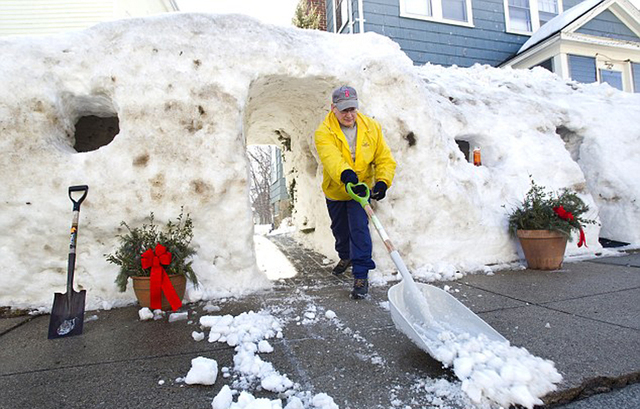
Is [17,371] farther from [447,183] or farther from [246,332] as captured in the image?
[447,183]

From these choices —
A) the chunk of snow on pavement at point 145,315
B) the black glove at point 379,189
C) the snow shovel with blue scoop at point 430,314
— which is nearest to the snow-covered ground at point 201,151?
the chunk of snow on pavement at point 145,315

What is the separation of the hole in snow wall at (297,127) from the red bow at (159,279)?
1.99 metres

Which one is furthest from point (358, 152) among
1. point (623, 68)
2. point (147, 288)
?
point (623, 68)

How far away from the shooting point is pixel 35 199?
3.31 meters

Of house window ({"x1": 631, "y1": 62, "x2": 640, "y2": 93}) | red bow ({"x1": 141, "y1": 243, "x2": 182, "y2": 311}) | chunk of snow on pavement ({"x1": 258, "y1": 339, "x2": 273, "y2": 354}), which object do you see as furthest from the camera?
house window ({"x1": 631, "y1": 62, "x2": 640, "y2": 93})

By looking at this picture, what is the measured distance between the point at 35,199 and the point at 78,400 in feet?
7.47

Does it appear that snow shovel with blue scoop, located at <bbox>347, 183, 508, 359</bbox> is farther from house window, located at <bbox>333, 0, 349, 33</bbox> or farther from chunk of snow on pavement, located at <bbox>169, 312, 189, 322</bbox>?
house window, located at <bbox>333, 0, 349, 33</bbox>

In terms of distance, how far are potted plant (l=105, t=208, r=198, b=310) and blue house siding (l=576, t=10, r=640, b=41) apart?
1155 centimetres

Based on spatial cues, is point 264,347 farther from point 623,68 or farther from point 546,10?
point 546,10

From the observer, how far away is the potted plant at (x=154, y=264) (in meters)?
3.03

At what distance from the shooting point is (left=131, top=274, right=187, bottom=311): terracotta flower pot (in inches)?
122

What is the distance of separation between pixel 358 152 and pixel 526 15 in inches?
425

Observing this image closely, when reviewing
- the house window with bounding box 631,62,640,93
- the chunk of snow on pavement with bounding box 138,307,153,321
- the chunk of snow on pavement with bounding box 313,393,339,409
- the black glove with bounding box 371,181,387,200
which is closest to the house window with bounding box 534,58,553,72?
the house window with bounding box 631,62,640,93

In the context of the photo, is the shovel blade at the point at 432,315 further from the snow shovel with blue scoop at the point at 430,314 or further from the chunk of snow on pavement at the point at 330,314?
the chunk of snow on pavement at the point at 330,314
